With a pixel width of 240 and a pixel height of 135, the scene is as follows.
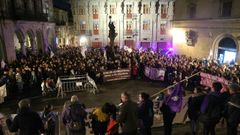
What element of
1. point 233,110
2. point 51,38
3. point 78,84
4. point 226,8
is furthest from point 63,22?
point 233,110

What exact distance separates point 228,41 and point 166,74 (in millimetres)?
8936

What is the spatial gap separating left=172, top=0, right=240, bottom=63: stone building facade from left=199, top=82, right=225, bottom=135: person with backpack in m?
16.8

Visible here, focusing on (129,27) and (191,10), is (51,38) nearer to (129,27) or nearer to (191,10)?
(129,27)

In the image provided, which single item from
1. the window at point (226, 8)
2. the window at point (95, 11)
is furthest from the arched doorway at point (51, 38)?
the window at point (226, 8)

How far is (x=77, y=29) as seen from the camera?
48844 millimetres

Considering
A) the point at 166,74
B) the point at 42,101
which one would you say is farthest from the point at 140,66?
the point at 42,101

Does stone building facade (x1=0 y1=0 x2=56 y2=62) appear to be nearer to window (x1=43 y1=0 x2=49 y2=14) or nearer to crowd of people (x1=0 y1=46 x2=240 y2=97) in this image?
window (x1=43 y1=0 x2=49 y2=14)

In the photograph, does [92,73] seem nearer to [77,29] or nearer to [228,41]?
[228,41]

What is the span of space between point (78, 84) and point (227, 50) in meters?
15.4

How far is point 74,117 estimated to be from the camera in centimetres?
589

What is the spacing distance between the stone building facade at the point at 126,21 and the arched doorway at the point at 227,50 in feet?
84.8

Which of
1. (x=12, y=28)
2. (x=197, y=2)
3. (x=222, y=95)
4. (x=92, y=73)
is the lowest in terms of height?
(x=92, y=73)

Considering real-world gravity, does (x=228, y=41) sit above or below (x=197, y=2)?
below

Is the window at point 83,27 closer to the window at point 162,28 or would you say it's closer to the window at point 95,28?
the window at point 95,28
